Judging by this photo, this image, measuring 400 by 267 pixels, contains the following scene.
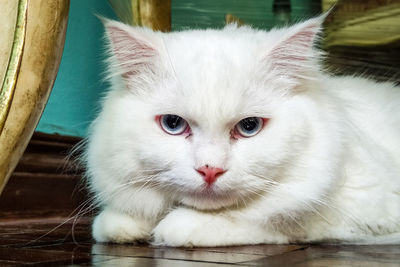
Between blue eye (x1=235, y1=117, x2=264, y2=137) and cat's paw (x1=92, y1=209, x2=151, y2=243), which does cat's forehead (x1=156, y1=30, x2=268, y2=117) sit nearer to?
blue eye (x1=235, y1=117, x2=264, y2=137)

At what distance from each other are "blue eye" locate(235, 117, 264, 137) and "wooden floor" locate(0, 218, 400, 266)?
0.93 feet

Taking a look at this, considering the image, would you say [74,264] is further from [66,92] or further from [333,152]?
[66,92]

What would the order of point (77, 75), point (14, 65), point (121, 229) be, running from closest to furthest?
point (14, 65), point (121, 229), point (77, 75)

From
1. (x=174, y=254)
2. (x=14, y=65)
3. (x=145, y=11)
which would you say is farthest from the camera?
(x=145, y=11)

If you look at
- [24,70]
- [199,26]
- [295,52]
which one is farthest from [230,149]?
[199,26]

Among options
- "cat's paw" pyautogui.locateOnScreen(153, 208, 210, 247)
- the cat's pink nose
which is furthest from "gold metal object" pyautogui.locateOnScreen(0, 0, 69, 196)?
"cat's paw" pyautogui.locateOnScreen(153, 208, 210, 247)

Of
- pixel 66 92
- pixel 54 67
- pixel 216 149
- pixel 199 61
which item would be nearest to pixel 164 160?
pixel 216 149

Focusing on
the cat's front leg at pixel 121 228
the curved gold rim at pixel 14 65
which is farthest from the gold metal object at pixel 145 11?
the curved gold rim at pixel 14 65

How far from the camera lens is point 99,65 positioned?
255 cm

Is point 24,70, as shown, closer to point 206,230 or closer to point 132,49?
point 132,49

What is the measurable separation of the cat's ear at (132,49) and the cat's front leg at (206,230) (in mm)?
393

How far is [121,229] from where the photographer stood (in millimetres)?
1574

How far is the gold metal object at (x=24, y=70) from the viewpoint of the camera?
1010 mm

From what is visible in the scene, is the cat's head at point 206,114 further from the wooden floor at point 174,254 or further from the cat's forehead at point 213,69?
the wooden floor at point 174,254
